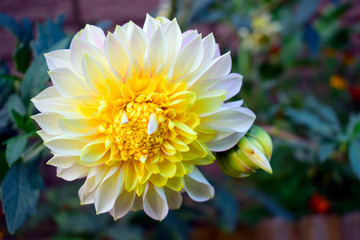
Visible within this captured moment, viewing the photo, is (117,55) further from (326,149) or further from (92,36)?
(326,149)

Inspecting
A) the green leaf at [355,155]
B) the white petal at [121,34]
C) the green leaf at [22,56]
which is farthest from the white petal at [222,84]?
the green leaf at [355,155]

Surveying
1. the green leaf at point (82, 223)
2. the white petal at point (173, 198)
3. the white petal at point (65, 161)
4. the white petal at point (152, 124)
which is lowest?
the green leaf at point (82, 223)

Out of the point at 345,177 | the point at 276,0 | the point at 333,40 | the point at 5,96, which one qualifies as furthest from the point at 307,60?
the point at 5,96

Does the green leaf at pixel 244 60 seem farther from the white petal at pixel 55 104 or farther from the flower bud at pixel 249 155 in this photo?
the white petal at pixel 55 104

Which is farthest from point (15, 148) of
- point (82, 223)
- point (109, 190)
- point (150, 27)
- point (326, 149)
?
point (326, 149)

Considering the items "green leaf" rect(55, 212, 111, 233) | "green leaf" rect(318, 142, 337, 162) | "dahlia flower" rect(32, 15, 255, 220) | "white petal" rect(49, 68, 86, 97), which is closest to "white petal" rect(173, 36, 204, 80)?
"dahlia flower" rect(32, 15, 255, 220)

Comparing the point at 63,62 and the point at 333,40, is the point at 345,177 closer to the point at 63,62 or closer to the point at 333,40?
the point at 333,40
